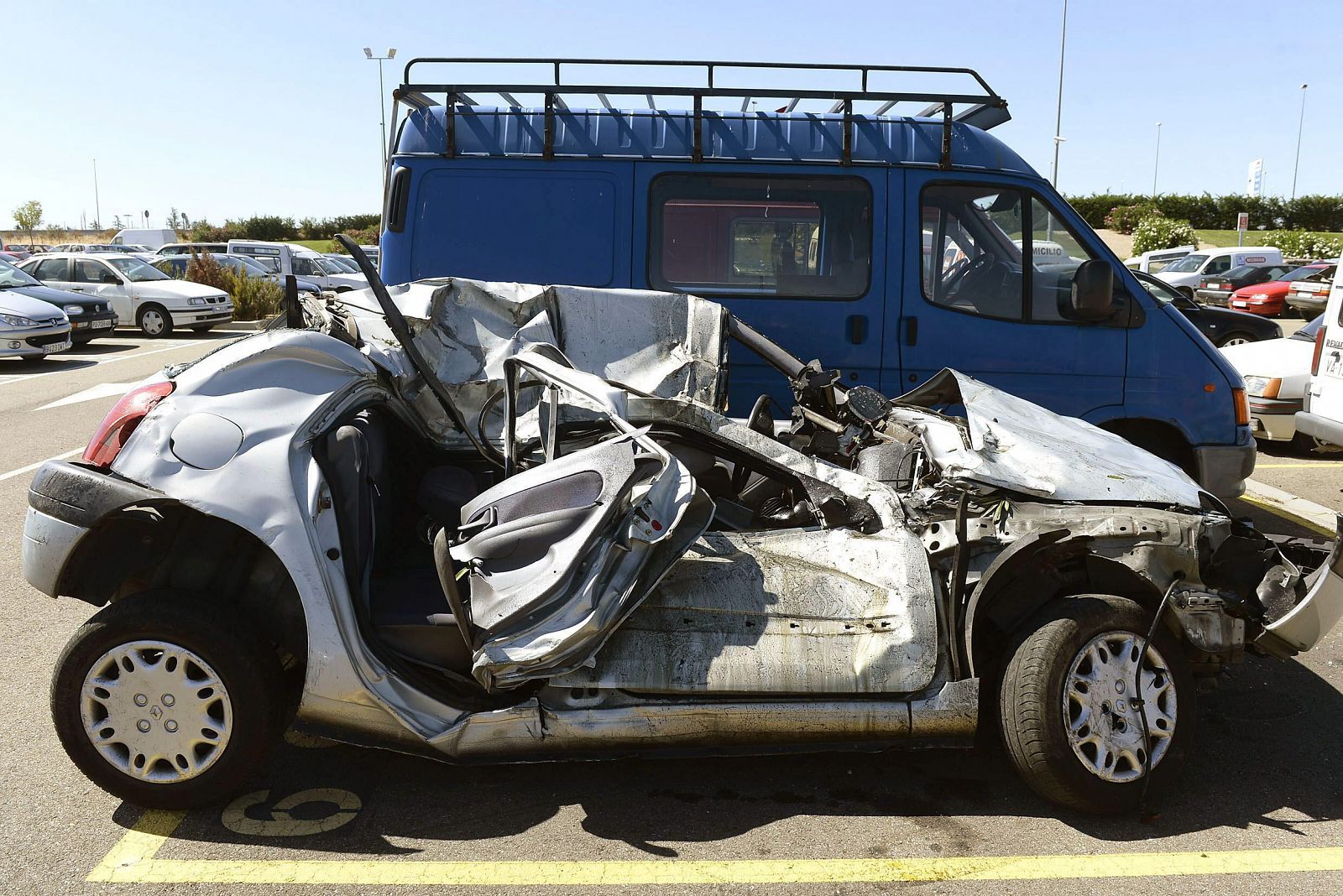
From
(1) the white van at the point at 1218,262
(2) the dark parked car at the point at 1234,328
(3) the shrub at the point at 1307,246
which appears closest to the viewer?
(2) the dark parked car at the point at 1234,328

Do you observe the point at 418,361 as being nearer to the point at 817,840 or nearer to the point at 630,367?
the point at 630,367

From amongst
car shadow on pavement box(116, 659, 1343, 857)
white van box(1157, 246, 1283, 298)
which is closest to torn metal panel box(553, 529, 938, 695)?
car shadow on pavement box(116, 659, 1343, 857)

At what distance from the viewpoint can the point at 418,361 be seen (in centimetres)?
446

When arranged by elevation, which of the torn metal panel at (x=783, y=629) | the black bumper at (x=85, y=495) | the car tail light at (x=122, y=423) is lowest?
the torn metal panel at (x=783, y=629)

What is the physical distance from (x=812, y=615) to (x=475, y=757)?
3.81ft

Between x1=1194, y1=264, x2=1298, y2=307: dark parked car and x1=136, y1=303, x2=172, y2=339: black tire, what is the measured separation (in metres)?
23.1

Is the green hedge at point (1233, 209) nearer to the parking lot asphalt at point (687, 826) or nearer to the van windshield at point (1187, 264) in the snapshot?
the van windshield at point (1187, 264)

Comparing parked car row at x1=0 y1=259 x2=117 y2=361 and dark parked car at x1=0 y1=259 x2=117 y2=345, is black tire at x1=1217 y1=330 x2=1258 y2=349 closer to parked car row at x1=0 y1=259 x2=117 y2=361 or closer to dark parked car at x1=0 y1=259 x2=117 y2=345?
parked car row at x1=0 y1=259 x2=117 y2=361

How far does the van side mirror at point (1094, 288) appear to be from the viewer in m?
5.67

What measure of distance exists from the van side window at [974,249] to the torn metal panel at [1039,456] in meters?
1.53

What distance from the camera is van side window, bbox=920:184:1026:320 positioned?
5.93 m

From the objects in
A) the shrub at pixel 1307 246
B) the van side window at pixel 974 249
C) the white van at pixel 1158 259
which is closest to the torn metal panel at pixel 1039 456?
the van side window at pixel 974 249

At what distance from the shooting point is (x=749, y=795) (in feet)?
11.9

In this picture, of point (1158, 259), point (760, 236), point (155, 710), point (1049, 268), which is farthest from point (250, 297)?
point (1158, 259)
